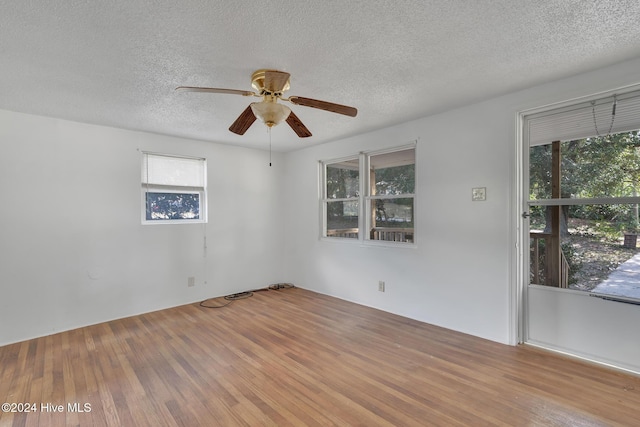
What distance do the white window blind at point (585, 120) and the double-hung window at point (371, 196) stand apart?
1233mm

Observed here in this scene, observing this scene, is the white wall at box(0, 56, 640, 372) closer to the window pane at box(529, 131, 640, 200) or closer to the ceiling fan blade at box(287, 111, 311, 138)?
the window pane at box(529, 131, 640, 200)

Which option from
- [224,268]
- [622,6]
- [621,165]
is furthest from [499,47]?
[224,268]

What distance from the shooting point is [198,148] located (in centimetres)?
431

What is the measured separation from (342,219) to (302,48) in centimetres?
288

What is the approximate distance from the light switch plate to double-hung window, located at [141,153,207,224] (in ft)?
11.5

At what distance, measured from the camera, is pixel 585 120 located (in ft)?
8.10

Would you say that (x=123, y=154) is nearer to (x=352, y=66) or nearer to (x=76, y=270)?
(x=76, y=270)

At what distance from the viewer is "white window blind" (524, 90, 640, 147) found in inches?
89.6

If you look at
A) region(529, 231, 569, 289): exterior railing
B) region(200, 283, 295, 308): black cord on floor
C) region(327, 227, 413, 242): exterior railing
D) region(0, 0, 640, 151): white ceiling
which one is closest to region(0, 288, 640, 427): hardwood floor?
region(529, 231, 569, 289): exterior railing

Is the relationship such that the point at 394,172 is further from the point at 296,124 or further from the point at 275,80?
the point at 275,80

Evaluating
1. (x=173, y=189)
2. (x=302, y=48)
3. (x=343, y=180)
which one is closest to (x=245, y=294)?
(x=173, y=189)

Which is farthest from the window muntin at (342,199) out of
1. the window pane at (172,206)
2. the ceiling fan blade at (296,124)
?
the window pane at (172,206)

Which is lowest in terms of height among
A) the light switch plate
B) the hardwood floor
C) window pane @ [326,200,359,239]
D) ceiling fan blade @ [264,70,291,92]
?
the hardwood floor

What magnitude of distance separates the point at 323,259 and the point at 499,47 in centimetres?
345
